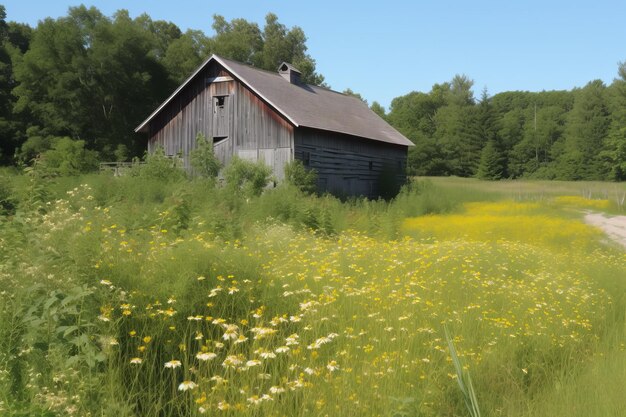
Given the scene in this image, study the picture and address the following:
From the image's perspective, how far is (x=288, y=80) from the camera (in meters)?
29.4

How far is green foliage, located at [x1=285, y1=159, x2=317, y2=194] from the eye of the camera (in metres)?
22.0

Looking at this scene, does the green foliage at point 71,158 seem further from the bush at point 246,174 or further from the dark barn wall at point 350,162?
the dark barn wall at point 350,162

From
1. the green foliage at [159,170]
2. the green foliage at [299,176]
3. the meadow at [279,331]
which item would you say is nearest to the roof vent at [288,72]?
the green foliage at [299,176]

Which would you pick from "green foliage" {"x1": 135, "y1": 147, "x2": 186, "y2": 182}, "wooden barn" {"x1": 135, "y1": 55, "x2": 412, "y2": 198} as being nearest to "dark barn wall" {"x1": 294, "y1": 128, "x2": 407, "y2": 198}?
"wooden barn" {"x1": 135, "y1": 55, "x2": 412, "y2": 198}

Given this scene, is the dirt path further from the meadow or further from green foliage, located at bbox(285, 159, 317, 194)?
green foliage, located at bbox(285, 159, 317, 194)

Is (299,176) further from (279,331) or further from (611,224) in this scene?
(279,331)

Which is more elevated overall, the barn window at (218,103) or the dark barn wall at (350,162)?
the barn window at (218,103)

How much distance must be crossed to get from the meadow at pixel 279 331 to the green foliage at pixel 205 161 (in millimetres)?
15126

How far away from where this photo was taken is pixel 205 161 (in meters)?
23.6

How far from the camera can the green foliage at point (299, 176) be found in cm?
2197

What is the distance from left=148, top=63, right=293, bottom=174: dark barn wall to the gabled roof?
18.4 inches

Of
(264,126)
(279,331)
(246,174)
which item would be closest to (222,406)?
(279,331)

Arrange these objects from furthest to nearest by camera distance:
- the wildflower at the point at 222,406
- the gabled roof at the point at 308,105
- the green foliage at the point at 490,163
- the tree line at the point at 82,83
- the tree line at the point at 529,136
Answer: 1. the green foliage at the point at 490,163
2. the tree line at the point at 529,136
3. the tree line at the point at 82,83
4. the gabled roof at the point at 308,105
5. the wildflower at the point at 222,406

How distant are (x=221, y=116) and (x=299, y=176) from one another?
538cm
